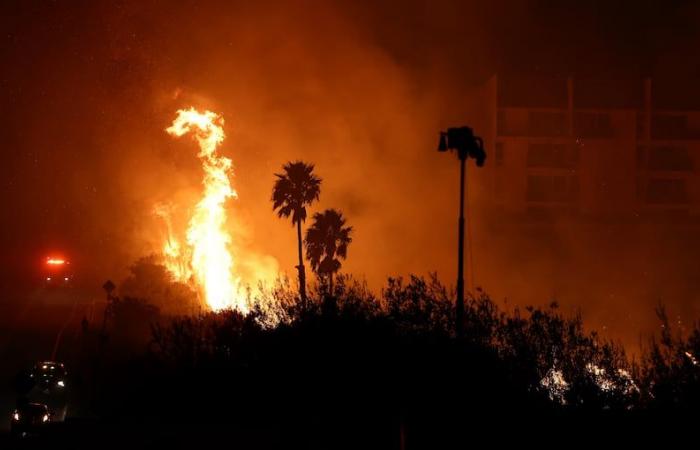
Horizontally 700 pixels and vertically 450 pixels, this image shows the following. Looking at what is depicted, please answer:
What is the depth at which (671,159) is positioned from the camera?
79688 mm

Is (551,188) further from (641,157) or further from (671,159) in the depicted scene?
(671,159)

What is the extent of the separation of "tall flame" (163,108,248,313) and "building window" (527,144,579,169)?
88.3 ft

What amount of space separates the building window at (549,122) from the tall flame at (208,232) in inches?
1061

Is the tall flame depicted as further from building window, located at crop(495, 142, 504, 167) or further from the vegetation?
the vegetation

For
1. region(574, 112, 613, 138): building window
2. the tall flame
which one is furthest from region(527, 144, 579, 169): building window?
the tall flame

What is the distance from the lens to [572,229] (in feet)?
251

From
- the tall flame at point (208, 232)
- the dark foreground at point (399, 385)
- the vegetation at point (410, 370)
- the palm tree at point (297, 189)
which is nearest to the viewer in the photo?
the dark foreground at point (399, 385)

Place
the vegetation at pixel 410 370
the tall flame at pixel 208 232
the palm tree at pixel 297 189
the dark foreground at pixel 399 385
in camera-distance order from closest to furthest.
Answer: the dark foreground at pixel 399 385 → the vegetation at pixel 410 370 → the palm tree at pixel 297 189 → the tall flame at pixel 208 232

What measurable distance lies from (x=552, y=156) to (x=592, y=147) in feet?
12.4

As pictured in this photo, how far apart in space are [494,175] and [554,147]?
5.82 meters

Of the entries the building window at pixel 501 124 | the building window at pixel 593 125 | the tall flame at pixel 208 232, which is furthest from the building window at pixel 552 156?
the tall flame at pixel 208 232

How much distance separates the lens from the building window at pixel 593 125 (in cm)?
7681

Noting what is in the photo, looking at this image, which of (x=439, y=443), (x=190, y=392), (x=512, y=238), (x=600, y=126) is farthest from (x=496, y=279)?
(x=439, y=443)

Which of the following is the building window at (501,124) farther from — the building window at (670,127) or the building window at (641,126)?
the building window at (670,127)
